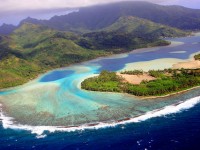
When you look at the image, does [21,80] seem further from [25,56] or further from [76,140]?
[76,140]

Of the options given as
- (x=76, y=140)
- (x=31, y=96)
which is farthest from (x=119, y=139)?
(x=31, y=96)

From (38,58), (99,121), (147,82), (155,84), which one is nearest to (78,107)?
(99,121)

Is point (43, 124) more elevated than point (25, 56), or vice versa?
point (25, 56)

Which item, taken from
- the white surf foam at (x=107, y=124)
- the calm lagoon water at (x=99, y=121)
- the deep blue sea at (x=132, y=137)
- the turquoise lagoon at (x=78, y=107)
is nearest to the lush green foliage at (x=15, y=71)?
the turquoise lagoon at (x=78, y=107)

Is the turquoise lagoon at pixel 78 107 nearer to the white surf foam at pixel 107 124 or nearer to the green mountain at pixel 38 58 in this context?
the white surf foam at pixel 107 124

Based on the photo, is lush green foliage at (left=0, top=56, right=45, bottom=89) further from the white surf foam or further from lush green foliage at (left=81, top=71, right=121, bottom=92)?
the white surf foam

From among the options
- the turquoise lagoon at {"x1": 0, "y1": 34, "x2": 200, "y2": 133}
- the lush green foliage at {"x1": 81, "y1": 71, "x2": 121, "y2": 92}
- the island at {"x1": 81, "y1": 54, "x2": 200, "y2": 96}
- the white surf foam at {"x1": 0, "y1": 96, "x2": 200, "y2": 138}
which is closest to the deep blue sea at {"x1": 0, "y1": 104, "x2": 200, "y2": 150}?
the white surf foam at {"x1": 0, "y1": 96, "x2": 200, "y2": 138}
